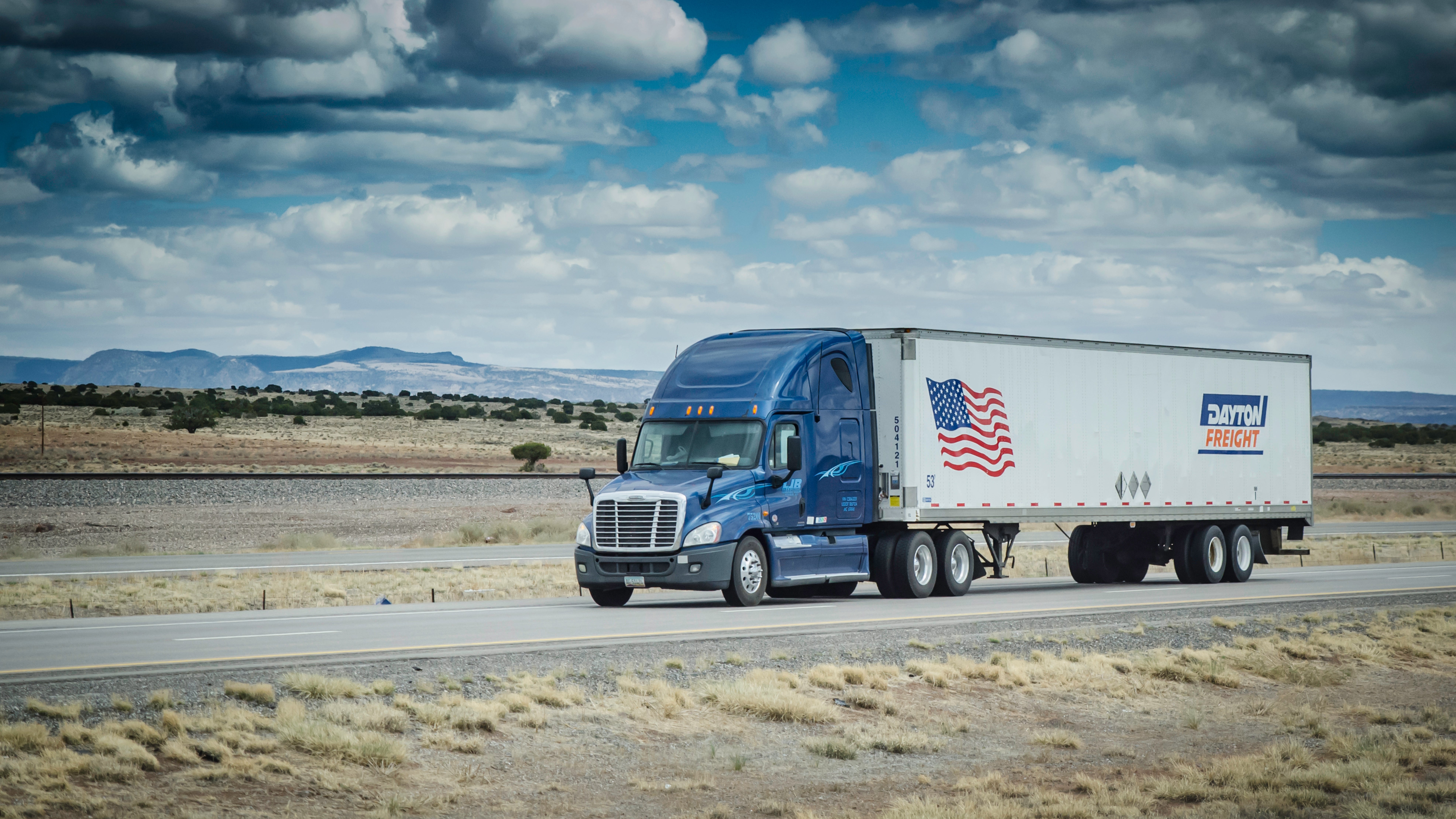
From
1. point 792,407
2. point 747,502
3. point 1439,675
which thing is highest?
point 792,407

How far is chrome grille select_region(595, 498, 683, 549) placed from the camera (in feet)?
69.2

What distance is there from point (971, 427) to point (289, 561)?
20426mm

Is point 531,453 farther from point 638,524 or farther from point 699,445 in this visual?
point 638,524

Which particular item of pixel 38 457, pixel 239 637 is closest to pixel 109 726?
pixel 239 637

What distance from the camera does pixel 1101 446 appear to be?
88.5ft

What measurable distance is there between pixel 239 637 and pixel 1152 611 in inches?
522

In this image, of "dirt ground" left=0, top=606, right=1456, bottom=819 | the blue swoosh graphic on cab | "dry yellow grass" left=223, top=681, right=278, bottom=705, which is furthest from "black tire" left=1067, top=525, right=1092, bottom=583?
"dry yellow grass" left=223, top=681, right=278, bottom=705

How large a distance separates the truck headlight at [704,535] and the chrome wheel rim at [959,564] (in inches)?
226

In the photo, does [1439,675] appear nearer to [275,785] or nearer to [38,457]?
[275,785]

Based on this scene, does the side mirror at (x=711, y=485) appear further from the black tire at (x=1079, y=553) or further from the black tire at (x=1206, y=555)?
the black tire at (x=1206, y=555)

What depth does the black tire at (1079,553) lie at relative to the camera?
2972cm

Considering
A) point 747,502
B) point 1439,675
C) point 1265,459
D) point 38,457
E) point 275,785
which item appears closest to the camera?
point 275,785

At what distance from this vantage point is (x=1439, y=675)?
19.1 meters

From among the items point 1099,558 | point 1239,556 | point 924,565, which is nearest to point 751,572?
point 924,565
